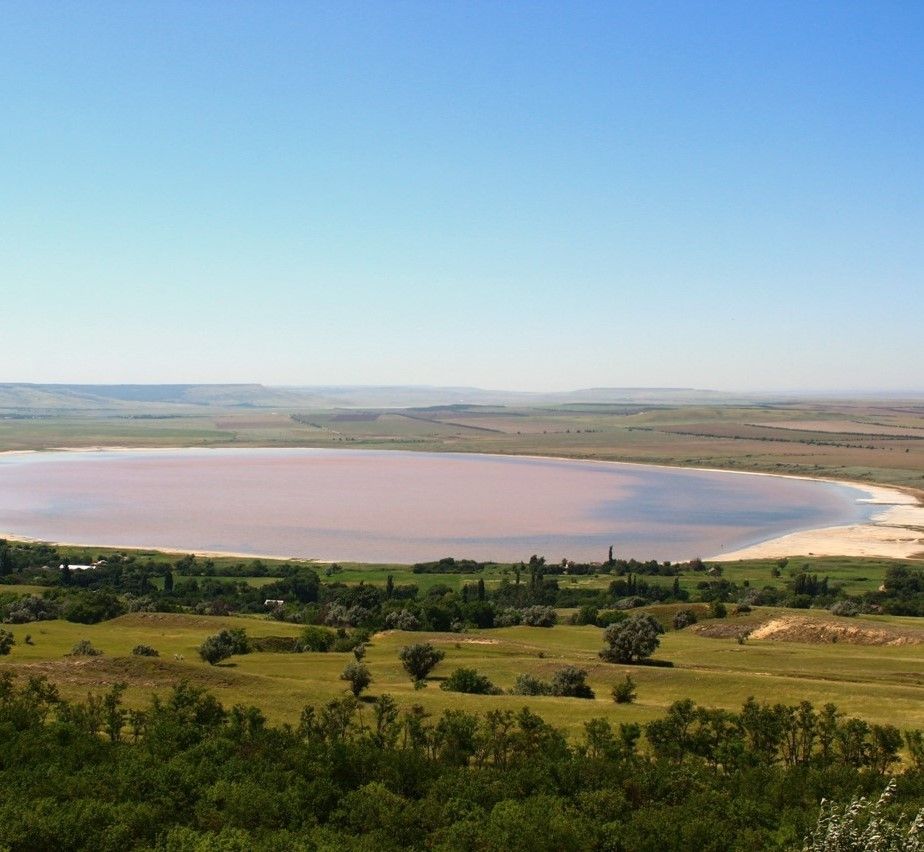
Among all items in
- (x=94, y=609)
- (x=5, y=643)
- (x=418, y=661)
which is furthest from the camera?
(x=94, y=609)

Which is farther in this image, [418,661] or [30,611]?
[30,611]

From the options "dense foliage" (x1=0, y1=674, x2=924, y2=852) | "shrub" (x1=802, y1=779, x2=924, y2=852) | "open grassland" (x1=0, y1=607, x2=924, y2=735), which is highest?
"shrub" (x1=802, y1=779, x2=924, y2=852)

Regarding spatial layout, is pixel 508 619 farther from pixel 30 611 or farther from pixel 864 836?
pixel 864 836

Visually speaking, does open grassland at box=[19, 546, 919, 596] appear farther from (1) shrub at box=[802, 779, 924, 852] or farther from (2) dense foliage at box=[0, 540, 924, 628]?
(1) shrub at box=[802, 779, 924, 852]

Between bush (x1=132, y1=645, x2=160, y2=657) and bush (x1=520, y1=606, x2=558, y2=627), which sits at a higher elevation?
bush (x1=132, y1=645, x2=160, y2=657)

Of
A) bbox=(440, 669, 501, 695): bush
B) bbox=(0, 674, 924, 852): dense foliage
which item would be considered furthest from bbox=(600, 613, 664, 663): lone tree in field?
bbox=(0, 674, 924, 852): dense foliage

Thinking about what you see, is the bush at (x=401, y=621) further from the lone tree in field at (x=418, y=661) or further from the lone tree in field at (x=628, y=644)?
the lone tree in field at (x=418, y=661)

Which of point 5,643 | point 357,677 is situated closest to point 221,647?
point 5,643
